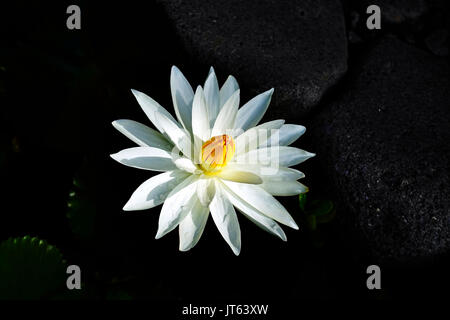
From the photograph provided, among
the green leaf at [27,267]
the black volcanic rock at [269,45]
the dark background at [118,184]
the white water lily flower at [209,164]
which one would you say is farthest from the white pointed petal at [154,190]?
the black volcanic rock at [269,45]

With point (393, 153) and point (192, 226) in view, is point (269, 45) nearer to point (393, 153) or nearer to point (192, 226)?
point (393, 153)

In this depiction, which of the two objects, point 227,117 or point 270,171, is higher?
point 227,117

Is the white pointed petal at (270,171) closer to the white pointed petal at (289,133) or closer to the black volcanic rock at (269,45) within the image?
the white pointed petal at (289,133)

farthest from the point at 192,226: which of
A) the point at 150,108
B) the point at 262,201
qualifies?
the point at 150,108
